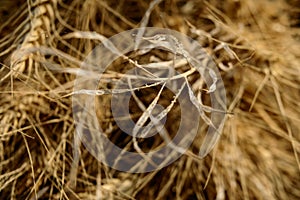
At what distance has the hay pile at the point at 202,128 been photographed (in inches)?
33.5

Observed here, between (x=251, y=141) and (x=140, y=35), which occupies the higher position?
(x=140, y=35)

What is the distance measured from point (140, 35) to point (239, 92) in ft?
0.68

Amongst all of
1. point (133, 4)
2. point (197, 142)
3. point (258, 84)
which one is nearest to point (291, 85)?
point (258, 84)

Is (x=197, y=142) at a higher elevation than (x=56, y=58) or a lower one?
lower

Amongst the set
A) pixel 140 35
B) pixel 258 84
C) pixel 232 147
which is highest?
pixel 140 35

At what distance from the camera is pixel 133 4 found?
0.92 meters

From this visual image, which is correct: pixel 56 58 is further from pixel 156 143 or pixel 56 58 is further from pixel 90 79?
pixel 156 143

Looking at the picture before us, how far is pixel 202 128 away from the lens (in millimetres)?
858

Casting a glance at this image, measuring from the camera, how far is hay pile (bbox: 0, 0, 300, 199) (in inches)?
33.5

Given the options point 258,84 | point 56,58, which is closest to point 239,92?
point 258,84

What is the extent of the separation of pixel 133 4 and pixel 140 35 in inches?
3.2

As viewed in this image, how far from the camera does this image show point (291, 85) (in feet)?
2.82

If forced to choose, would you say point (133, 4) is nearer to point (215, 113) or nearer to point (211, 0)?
point (211, 0)

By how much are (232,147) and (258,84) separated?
0.12 m
